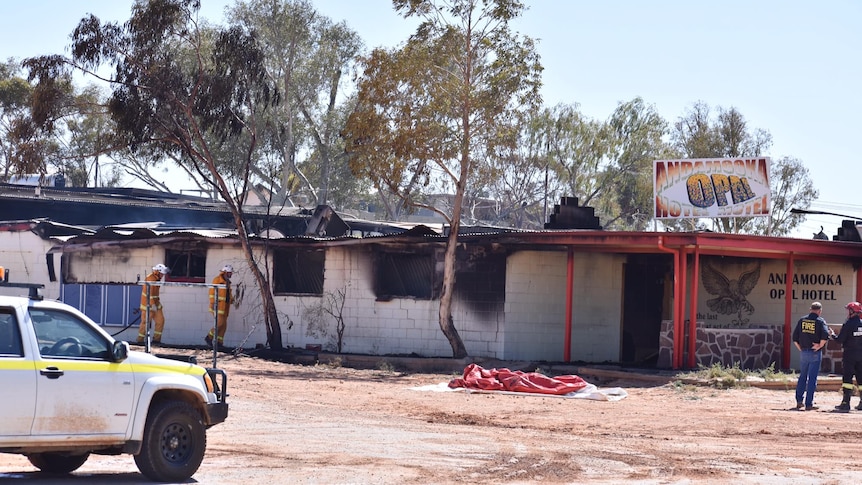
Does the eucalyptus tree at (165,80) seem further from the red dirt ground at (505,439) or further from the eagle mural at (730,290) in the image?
the eagle mural at (730,290)

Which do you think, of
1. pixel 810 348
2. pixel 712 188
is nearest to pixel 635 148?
pixel 712 188

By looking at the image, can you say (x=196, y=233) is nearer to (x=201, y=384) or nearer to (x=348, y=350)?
(x=348, y=350)

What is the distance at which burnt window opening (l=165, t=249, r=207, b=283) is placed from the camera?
2656cm

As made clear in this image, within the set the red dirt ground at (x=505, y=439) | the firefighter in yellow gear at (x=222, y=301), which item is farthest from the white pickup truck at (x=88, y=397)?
the firefighter in yellow gear at (x=222, y=301)

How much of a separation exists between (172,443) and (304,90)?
3876 cm

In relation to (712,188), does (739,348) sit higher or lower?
lower

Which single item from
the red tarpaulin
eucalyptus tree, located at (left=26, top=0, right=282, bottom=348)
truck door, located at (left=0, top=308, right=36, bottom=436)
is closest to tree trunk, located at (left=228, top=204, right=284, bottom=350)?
eucalyptus tree, located at (left=26, top=0, right=282, bottom=348)

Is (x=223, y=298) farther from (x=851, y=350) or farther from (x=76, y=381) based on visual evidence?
(x=76, y=381)

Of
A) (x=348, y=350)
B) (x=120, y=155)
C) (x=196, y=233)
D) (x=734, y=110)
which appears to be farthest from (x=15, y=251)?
(x=734, y=110)

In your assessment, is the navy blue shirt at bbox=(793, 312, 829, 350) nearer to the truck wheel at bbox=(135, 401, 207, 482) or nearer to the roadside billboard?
the roadside billboard

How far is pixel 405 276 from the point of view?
24.2 meters

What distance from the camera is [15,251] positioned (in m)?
28.7

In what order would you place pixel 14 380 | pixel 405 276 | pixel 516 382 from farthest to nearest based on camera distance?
pixel 405 276 < pixel 516 382 < pixel 14 380

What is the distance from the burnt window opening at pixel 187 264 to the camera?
87.1 feet
